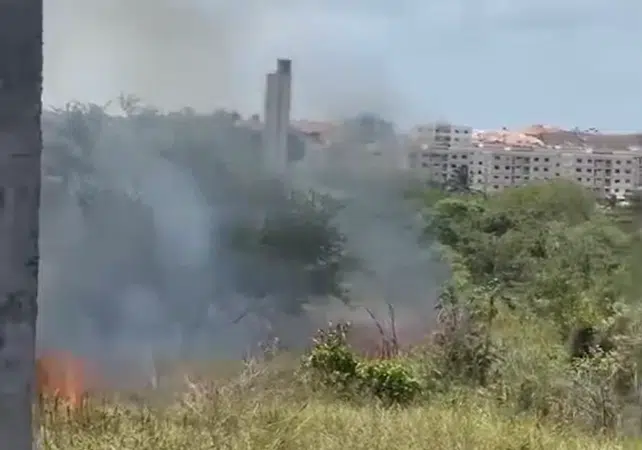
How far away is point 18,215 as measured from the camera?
1.55 meters

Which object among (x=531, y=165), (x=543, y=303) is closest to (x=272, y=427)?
(x=543, y=303)

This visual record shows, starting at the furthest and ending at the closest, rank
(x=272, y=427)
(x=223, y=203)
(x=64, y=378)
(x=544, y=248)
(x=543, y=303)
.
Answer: (x=544, y=248), (x=223, y=203), (x=543, y=303), (x=64, y=378), (x=272, y=427)

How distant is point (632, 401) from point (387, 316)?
4119 mm

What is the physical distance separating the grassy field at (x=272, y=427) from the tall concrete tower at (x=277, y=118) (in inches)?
228

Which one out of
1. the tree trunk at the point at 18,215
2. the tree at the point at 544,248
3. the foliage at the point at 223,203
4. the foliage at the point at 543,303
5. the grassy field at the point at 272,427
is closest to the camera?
the tree trunk at the point at 18,215

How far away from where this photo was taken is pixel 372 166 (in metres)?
12.5

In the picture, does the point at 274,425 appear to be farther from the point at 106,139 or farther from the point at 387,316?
the point at 106,139

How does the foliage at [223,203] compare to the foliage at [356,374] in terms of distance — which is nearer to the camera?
the foliage at [356,374]

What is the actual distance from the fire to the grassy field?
0.59 feet

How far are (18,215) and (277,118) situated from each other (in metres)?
Result: 10.3

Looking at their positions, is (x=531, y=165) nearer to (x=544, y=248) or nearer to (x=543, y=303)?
(x=544, y=248)

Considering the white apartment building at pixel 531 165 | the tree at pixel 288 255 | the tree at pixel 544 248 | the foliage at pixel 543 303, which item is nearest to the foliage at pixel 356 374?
the foliage at pixel 543 303

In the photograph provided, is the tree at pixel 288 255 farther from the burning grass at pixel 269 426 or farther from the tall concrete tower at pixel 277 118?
the burning grass at pixel 269 426

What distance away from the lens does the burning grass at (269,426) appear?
14.7 feet
